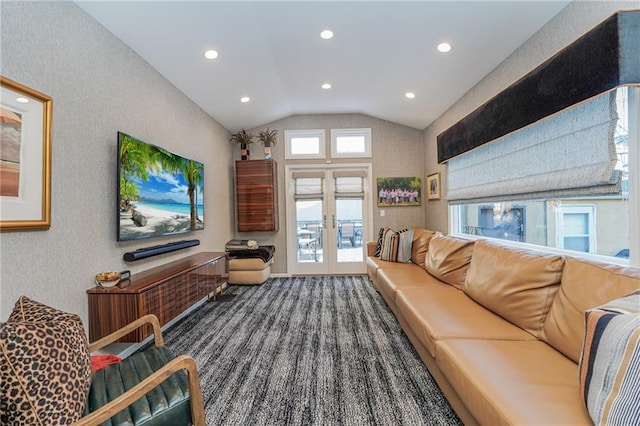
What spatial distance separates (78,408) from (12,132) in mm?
Result: 1595

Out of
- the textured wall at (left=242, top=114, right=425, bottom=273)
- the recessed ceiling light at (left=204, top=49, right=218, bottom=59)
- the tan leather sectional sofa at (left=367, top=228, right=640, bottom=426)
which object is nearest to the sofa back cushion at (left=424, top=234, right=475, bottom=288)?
the tan leather sectional sofa at (left=367, top=228, right=640, bottom=426)

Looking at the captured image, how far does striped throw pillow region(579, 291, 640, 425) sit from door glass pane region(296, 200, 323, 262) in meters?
4.46

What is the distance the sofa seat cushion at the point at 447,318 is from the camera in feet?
5.72

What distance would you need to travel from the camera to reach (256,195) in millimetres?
5082

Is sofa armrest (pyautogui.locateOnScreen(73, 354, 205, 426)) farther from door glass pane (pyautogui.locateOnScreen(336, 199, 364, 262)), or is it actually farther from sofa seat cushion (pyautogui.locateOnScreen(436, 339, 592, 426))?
door glass pane (pyautogui.locateOnScreen(336, 199, 364, 262))

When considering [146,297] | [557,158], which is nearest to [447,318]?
[557,158]

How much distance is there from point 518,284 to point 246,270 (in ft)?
12.7

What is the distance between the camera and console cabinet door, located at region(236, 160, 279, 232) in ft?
16.5

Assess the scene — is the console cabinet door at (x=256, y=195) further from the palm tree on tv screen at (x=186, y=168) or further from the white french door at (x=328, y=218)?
the palm tree on tv screen at (x=186, y=168)

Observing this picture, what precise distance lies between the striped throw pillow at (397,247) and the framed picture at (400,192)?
1.25m

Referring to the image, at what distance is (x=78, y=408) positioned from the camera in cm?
107

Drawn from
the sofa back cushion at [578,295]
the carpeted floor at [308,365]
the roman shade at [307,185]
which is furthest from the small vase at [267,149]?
the sofa back cushion at [578,295]

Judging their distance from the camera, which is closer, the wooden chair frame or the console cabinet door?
the wooden chair frame

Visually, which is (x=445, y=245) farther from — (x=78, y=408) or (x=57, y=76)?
(x=57, y=76)
